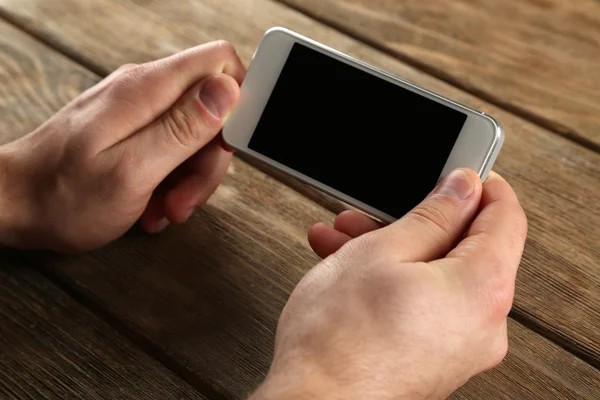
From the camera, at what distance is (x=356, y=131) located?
2.00ft

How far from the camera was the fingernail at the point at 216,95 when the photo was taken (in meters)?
0.61

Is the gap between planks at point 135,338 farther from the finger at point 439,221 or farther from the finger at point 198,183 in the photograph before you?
the finger at point 439,221

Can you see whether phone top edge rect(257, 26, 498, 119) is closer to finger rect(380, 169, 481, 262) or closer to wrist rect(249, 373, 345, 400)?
finger rect(380, 169, 481, 262)

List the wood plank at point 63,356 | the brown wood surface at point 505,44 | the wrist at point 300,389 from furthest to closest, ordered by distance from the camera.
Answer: the brown wood surface at point 505,44, the wood plank at point 63,356, the wrist at point 300,389

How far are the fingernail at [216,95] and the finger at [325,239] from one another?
0.15 meters

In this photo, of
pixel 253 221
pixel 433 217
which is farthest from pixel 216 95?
pixel 433 217

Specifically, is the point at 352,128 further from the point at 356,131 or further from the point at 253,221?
the point at 253,221

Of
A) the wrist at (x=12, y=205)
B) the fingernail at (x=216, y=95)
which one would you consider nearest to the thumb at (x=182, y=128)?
the fingernail at (x=216, y=95)

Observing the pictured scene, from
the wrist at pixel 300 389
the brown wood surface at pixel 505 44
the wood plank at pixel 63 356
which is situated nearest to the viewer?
the wrist at pixel 300 389

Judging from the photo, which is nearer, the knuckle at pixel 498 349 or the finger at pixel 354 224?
the knuckle at pixel 498 349

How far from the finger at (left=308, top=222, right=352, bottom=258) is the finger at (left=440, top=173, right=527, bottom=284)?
0.43 feet

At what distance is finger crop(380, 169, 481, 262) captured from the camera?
488 millimetres

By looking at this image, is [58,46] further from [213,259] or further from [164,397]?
[164,397]

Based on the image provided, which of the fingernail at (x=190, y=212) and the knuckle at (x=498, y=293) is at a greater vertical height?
the knuckle at (x=498, y=293)
